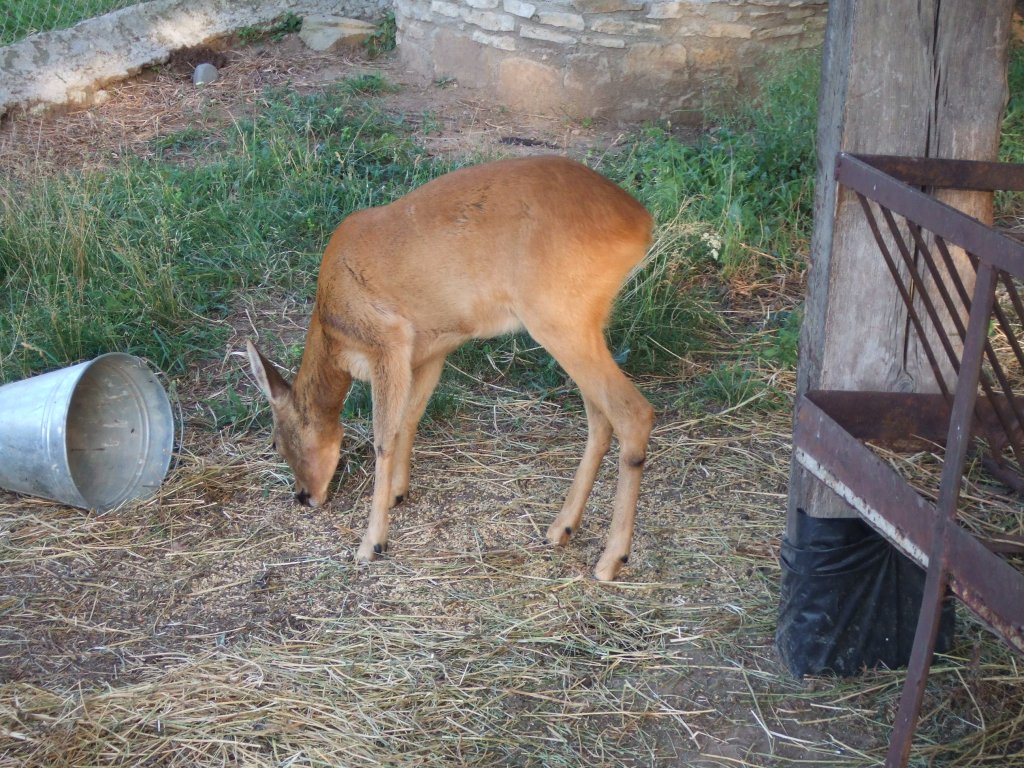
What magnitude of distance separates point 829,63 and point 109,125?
6699 millimetres

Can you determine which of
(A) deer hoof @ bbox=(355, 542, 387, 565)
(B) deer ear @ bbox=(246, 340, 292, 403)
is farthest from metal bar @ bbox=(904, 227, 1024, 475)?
(B) deer ear @ bbox=(246, 340, 292, 403)

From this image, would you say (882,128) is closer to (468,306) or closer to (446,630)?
(468,306)

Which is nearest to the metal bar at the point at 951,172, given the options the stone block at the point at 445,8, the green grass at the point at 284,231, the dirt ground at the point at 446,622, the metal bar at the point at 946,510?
the metal bar at the point at 946,510

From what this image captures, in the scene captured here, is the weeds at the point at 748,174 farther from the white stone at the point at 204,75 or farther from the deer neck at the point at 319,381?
the white stone at the point at 204,75

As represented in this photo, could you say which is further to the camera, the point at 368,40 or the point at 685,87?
the point at 368,40

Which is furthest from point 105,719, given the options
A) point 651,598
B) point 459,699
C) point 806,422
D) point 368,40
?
point 368,40

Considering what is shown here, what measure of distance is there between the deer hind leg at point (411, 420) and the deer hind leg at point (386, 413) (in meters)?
0.27

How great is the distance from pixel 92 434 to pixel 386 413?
149cm

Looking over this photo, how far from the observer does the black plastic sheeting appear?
11.6 feet

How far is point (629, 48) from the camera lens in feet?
27.2

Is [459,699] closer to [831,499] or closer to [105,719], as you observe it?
[105,719]

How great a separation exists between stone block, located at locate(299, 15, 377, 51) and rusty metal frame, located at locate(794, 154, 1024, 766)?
722cm

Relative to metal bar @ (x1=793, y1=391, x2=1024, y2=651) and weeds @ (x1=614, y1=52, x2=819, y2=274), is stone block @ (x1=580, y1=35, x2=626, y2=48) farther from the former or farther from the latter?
metal bar @ (x1=793, y1=391, x2=1024, y2=651)

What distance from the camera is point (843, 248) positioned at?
3.33 metres
